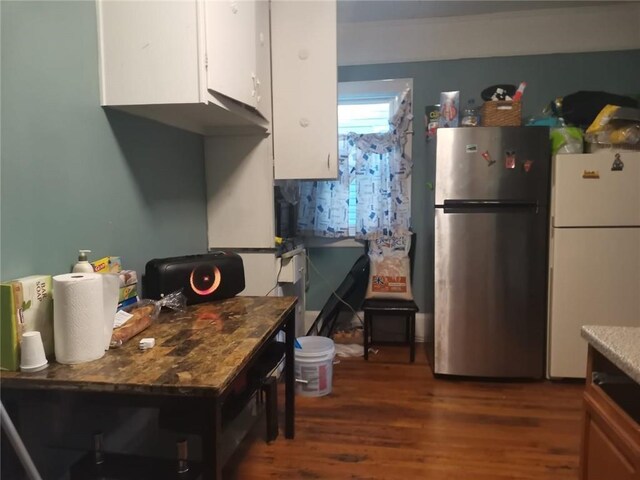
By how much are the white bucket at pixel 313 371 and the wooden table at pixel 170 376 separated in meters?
1.12

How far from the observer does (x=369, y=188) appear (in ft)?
11.2

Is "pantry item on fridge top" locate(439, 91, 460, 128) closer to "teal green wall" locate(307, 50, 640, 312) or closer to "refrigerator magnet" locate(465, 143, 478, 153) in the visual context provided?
"teal green wall" locate(307, 50, 640, 312)

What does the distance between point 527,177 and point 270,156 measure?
152cm

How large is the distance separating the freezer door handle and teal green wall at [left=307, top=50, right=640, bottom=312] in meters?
0.51

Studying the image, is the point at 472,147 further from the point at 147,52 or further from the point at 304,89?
the point at 147,52

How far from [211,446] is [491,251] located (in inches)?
84.7

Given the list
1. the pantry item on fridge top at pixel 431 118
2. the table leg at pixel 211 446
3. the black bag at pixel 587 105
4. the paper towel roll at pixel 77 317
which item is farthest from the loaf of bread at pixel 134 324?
the black bag at pixel 587 105

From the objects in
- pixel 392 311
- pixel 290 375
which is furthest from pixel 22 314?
pixel 392 311

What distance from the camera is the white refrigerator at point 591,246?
8.55ft

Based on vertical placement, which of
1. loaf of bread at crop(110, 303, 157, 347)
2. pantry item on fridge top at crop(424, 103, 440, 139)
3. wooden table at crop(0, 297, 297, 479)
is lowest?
wooden table at crop(0, 297, 297, 479)

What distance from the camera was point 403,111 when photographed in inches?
132

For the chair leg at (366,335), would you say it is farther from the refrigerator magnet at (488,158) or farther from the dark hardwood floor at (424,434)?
the refrigerator magnet at (488,158)

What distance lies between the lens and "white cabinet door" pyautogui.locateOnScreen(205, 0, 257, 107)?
Result: 63.7 inches

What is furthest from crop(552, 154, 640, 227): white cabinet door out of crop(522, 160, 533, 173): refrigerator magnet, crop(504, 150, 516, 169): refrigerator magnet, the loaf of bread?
the loaf of bread
